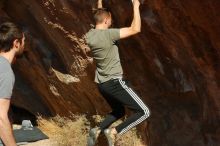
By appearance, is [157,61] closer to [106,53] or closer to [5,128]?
[106,53]

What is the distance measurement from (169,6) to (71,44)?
1.70 meters

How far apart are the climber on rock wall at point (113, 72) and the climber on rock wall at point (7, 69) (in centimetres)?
171

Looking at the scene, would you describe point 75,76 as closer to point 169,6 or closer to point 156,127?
point 156,127

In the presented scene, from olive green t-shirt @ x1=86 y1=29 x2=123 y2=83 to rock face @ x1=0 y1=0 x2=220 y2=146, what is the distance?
1.00m

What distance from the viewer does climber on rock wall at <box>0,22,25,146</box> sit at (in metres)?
3.45

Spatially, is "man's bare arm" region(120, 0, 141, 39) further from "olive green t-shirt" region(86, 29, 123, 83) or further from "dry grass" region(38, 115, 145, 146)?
"dry grass" region(38, 115, 145, 146)

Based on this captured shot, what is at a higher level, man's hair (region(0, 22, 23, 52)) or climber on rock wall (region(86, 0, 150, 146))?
man's hair (region(0, 22, 23, 52))

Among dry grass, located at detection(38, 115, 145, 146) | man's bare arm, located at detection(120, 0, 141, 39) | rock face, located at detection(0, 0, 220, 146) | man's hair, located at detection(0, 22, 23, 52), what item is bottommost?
dry grass, located at detection(38, 115, 145, 146)

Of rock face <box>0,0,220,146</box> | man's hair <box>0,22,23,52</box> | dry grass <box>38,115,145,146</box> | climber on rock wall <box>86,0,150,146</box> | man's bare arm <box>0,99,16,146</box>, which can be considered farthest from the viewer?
dry grass <box>38,115,145,146</box>

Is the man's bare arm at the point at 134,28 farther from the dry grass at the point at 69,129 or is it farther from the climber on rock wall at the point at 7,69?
the dry grass at the point at 69,129

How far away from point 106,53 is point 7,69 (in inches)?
79.5

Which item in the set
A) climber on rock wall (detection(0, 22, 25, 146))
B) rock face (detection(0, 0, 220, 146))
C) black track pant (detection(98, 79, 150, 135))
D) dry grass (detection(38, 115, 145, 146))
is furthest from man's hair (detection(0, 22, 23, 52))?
dry grass (detection(38, 115, 145, 146))

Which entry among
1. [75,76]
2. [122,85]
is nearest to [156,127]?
[75,76]

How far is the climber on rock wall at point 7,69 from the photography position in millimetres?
3447
